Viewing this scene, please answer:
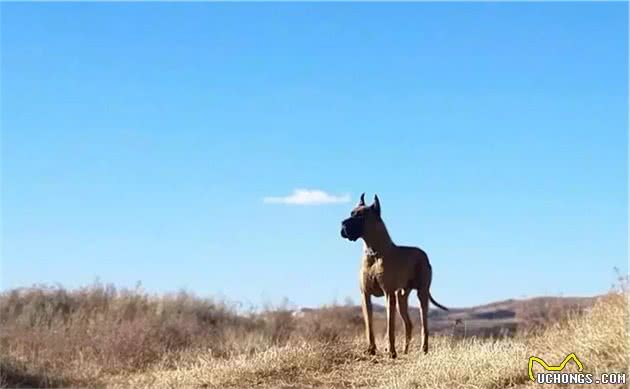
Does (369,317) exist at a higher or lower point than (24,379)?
higher

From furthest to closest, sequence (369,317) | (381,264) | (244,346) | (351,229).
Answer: (244,346) < (369,317) < (381,264) < (351,229)

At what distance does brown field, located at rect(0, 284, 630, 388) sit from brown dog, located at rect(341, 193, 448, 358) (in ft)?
2.38

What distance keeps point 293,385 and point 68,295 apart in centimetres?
1747

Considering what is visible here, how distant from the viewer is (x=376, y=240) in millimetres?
13898

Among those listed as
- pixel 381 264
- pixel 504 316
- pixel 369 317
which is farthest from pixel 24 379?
pixel 504 316

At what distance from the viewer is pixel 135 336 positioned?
19734 millimetres

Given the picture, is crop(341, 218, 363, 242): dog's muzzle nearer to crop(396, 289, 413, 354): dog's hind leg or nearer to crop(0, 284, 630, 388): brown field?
crop(396, 289, 413, 354): dog's hind leg

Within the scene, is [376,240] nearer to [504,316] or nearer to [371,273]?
[371,273]

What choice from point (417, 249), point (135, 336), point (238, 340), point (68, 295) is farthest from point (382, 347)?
point (68, 295)

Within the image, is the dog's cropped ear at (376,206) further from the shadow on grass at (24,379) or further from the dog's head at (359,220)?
the shadow on grass at (24,379)

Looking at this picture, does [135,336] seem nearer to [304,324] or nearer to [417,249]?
[417,249]

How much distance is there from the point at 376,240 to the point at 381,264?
341mm

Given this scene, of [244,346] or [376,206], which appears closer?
[376,206]

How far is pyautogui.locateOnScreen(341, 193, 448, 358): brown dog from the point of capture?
1382 centimetres
